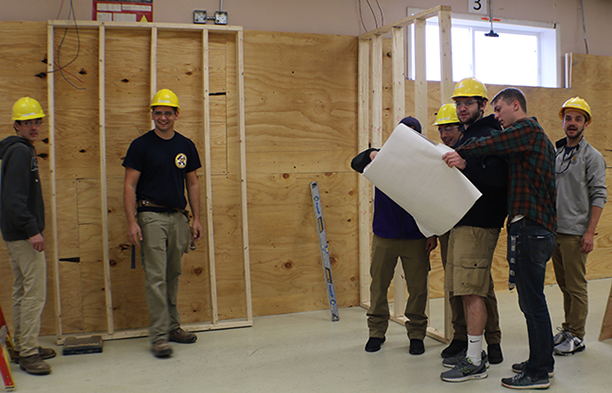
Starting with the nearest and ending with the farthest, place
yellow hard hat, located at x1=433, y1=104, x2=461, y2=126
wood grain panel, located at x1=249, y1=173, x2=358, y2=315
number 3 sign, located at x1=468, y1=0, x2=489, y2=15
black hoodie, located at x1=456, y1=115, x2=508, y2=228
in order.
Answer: black hoodie, located at x1=456, y1=115, x2=508, y2=228, yellow hard hat, located at x1=433, y1=104, x2=461, y2=126, wood grain panel, located at x1=249, y1=173, x2=358, y2=315, number 3 sign, located at x1=468, y1=0, x2=489, y2=15

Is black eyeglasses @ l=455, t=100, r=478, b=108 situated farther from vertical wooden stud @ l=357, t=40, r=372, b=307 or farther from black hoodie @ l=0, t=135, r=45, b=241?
black hoodie @ l=0, t=135, r=45, b=241

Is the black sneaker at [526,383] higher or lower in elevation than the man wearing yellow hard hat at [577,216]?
lower

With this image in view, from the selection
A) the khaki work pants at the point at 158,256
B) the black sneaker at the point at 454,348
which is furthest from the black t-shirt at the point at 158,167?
the black sneaker at the point at 454,348

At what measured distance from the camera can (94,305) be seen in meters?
3.89

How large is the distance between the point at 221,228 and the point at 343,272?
46.0 inches

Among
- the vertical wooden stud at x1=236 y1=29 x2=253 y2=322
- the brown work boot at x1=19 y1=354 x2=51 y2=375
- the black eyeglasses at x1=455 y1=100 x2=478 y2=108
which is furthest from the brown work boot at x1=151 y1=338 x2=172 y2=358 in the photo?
the black eyeglasses at x1=455 y1=100 x2=478 y2=108

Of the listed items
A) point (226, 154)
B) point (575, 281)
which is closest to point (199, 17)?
point (226, 154)

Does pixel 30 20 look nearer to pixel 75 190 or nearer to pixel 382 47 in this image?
pixel 75 190

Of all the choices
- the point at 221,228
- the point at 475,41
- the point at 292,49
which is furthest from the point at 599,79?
the point at 221,228

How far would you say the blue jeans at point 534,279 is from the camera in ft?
8.66

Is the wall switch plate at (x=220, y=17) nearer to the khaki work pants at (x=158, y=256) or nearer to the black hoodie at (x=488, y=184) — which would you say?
the khaki work pants at (x=158, y=256)

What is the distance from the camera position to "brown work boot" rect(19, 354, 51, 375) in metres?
3.03

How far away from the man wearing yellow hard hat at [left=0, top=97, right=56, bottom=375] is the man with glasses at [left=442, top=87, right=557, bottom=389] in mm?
2420

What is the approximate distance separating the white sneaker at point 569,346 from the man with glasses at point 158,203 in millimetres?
2519
